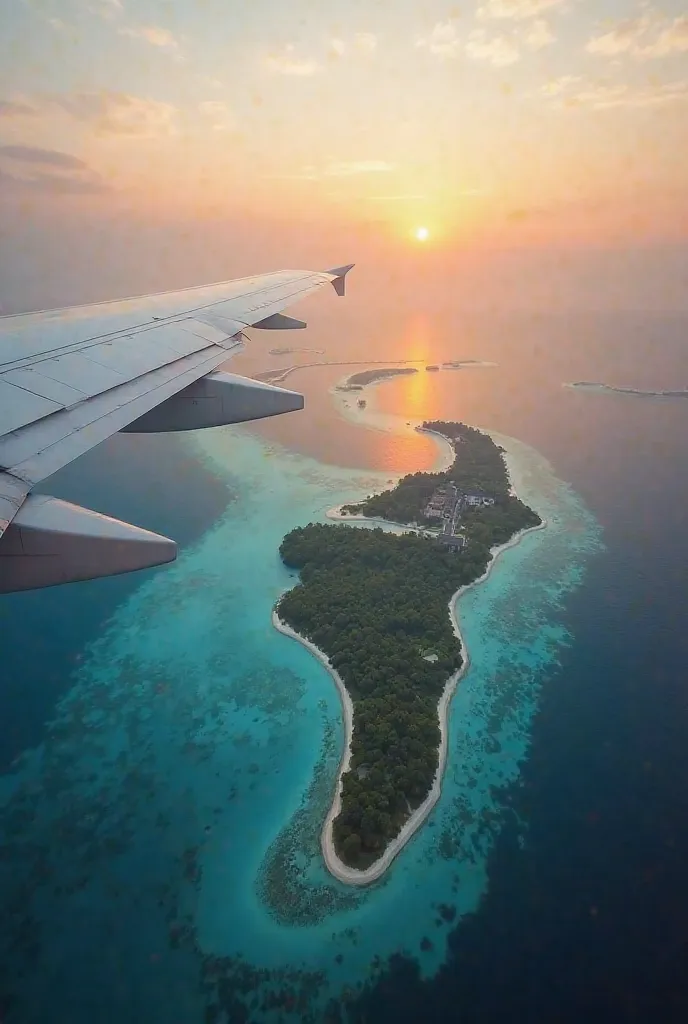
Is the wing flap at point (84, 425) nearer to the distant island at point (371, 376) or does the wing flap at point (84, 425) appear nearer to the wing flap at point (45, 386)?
the wing flap at point (45, 386)

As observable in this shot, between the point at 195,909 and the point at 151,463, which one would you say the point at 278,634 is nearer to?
the point at 195,909

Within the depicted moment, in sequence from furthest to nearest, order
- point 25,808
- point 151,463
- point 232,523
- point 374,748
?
point 151,463 → point 232,523 → point 374,748 → point 25,808

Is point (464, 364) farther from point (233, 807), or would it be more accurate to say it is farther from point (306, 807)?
point (233, 807)

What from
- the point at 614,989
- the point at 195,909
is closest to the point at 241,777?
the point at 195,909

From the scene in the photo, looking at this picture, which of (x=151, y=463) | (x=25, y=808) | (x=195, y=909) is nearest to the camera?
(x=195, y=909)

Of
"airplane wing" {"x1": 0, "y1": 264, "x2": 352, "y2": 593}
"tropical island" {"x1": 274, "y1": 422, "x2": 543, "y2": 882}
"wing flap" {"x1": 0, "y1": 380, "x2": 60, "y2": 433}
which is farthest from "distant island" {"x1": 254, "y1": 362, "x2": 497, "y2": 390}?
"wing flap" {"x1": 0, "y1": 380, "x2": 60, "y2": 433}

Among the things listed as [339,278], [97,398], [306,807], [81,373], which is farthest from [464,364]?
[97,398]

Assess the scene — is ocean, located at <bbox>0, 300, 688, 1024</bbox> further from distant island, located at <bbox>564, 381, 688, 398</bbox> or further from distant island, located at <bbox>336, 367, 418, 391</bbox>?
distant island, located at <bbox>564, 381, 688, 398</bbox>
